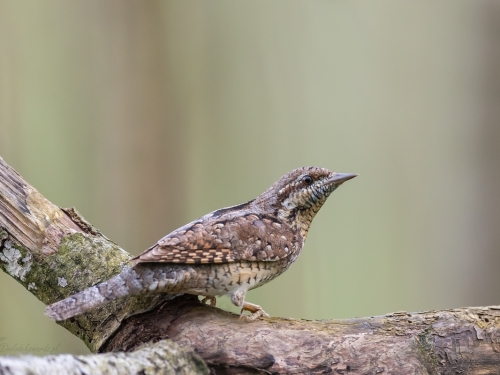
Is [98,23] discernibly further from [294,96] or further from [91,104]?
[294,96]

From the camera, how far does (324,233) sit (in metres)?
7.17

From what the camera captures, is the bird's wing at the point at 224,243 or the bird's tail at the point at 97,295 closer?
the bird's tail at the point at 97,295

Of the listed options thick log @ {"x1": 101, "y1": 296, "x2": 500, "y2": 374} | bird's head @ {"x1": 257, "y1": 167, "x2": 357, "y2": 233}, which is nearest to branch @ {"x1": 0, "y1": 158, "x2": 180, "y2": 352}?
thick log @ {"x1": 101, "y1": 296, "x2": 500, "y2": 374}

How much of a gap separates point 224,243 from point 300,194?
2.27 feet

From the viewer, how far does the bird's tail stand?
1851mm

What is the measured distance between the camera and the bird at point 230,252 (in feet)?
6.50

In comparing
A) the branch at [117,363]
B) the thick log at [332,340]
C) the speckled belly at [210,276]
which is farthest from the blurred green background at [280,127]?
the branch at [117,363]

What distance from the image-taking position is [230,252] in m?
2.21

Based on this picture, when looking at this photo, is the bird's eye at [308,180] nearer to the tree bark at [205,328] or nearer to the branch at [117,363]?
the tree bark at [205,328]

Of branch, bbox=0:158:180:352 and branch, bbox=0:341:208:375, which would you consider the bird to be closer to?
branch, bbox=0:158:180:352

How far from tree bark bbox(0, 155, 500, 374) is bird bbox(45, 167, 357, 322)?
16cm

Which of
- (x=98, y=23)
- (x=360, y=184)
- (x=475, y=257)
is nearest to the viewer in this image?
(x=98, y=23)

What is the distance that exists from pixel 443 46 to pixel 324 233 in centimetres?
351

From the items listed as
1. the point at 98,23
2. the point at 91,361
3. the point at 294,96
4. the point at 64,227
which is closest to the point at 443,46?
the point at 294,96
